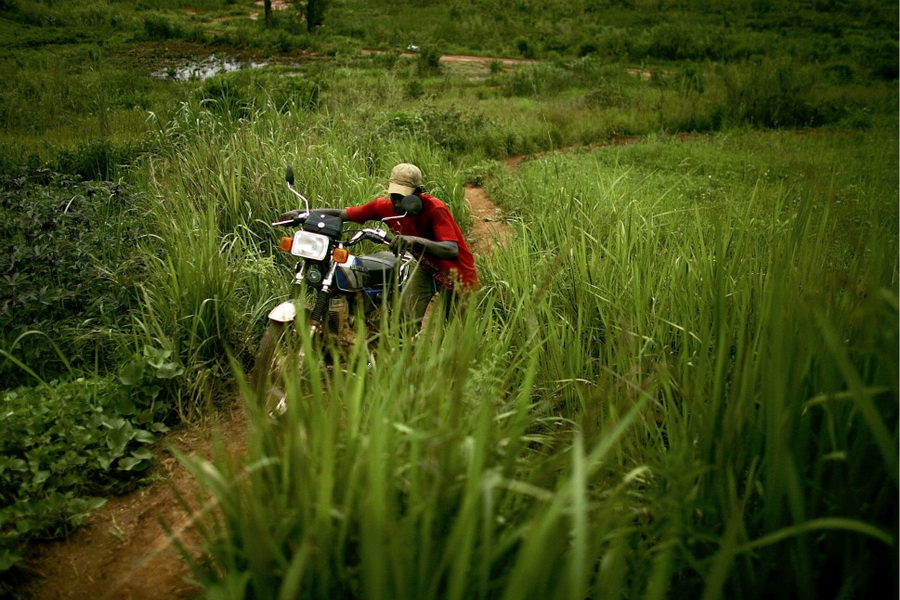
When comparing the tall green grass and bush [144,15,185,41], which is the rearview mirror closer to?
the tall green grass

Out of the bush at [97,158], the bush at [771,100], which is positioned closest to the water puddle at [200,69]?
the bush at [97,158]

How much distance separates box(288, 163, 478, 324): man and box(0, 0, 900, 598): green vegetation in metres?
0.36

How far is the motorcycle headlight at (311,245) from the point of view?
3078 mm

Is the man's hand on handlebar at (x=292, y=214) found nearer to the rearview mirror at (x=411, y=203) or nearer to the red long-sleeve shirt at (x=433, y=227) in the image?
the red long-sleeve shirt at (x=433, y=227)

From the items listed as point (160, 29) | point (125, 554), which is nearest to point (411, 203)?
point (125, 554)

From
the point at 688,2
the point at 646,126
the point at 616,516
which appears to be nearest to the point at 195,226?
the point at 616,516

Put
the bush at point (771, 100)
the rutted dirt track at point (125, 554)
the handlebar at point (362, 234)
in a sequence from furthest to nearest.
Result: the bush at point (771, 100), the handlebar at point (362, 234), the rutted dirt track at point (125, 554)

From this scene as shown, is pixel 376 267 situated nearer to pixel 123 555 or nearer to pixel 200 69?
pixel 123 555

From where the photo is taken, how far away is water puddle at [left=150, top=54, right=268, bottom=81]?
1160 cm

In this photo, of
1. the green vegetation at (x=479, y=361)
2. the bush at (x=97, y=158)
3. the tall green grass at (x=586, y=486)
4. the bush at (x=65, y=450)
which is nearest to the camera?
the tall green grass at (x=586, y=486)

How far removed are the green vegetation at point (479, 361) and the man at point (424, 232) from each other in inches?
14.1

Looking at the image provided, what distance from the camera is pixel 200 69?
1284cm

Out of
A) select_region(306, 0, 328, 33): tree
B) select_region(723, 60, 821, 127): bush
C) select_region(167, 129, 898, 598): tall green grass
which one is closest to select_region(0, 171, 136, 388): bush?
select_region(167, 129, 898, 598): tall green grass

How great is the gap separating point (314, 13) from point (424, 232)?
78.0 feet
